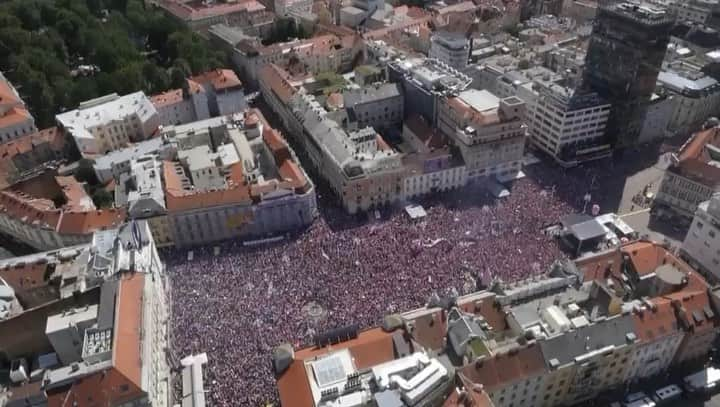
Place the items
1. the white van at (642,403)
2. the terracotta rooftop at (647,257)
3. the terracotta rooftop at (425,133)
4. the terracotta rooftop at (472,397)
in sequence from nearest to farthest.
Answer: the terracotta rooftop at (472,397)
the white van at (642,403)
the terracotta rooftop at (647,257)
the terracotta rooftop at (425,133)

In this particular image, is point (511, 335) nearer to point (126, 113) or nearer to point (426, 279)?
point (426, 279)

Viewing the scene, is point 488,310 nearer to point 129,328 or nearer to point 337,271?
point 337,271

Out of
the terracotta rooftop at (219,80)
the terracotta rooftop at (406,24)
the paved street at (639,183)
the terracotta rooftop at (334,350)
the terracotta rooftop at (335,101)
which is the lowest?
the paved street at (639,183)

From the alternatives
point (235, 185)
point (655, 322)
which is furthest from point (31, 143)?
point (655, 322)

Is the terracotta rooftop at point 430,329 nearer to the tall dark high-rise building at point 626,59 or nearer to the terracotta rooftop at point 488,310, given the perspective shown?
the terracotta rooftop at point 488,310

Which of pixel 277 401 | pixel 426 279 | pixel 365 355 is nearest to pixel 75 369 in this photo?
pixel 277 401

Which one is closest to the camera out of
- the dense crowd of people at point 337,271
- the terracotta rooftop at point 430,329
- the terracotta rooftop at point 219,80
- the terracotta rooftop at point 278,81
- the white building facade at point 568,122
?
the terracotta rooftop at point 430,329

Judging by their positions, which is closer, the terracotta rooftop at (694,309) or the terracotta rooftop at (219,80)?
the terracotta rooftop at (694,309)

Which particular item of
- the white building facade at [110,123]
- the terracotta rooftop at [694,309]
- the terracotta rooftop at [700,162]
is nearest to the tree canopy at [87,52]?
the white building facade at [110,123]

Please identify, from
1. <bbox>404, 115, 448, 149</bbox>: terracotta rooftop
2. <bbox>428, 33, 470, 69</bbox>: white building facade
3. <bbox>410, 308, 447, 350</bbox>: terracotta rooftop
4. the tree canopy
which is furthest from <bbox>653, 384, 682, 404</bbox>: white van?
the tree canopy
